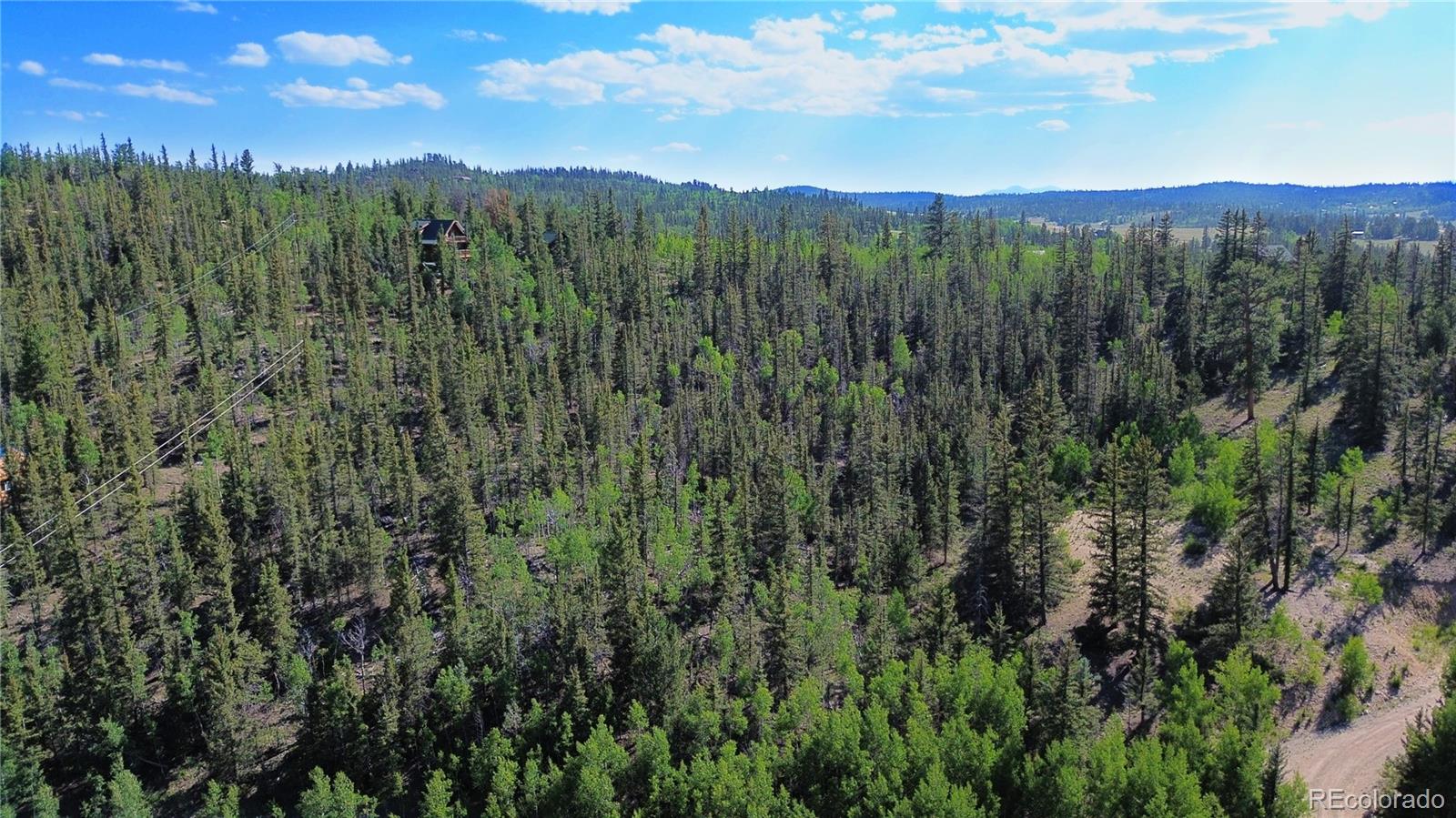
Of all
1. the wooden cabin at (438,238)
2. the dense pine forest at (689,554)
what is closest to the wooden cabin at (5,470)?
the dense pine forest at (689,554)

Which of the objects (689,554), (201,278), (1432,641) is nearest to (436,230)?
(201,278)

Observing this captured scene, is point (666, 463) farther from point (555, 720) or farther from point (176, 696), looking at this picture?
point (176, 696)

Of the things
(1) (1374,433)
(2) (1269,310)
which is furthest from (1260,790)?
(2) (1269,310)

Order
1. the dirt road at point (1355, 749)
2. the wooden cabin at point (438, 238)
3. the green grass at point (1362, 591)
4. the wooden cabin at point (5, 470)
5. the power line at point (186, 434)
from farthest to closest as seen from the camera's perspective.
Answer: the wooden cabin at point (438, 238)
the wooden cabin at point (5, 470)
the power line at point (186, 434)
the green grass at point (1362, 591)
the dirt road at point (1355, 749)

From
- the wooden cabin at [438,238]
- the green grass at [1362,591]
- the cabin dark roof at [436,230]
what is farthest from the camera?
the cabin dark roof at [436,230]

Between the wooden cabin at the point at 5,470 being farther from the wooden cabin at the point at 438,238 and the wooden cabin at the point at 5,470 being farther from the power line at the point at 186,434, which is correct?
the wooden cabin at the point at 438,238

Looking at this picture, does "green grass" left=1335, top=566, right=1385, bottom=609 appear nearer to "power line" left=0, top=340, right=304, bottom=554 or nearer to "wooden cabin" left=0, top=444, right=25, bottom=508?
"power line" left=0, top=340, right=304, bottom=554

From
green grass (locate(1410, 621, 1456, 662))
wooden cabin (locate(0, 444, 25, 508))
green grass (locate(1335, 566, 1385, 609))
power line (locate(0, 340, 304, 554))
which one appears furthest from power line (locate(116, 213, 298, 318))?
green grass (locate(1410, 621, 1456, 662))
